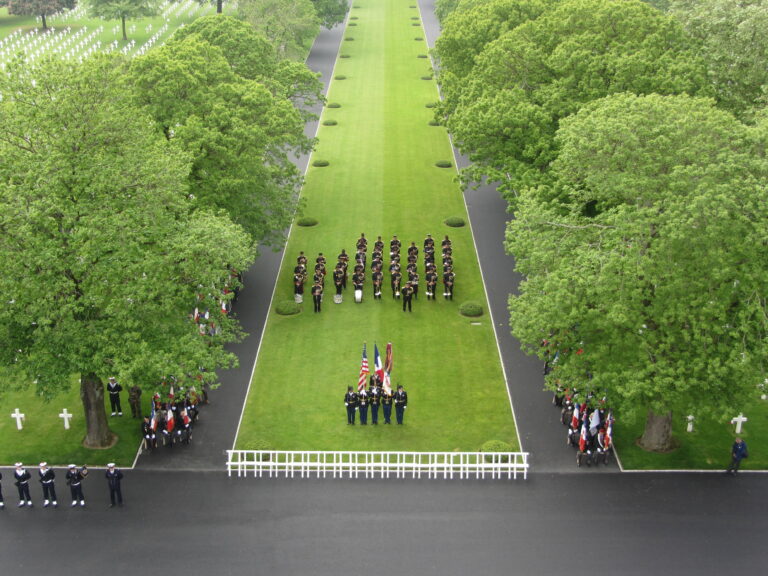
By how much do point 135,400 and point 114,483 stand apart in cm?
555

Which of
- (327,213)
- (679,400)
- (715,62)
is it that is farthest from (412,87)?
(679,400)

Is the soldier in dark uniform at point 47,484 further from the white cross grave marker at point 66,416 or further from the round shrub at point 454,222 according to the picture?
the round shrub at point 454,222

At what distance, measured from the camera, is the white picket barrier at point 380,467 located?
3006cm

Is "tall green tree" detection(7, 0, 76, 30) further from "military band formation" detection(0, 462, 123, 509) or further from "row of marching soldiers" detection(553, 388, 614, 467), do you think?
"row of marching soldiers" detection(553, 388, 614, 467)

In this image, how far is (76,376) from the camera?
3656 centimetres

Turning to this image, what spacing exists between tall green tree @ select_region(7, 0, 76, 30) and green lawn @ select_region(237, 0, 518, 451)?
4964 cm

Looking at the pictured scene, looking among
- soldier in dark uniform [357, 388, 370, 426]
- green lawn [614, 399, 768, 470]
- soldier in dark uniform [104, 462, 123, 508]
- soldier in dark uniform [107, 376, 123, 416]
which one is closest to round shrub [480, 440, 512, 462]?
green lawn [614, 399, 768, 470]

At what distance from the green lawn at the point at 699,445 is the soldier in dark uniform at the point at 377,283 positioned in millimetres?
14317

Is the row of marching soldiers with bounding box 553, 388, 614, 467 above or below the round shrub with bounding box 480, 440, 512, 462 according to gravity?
above

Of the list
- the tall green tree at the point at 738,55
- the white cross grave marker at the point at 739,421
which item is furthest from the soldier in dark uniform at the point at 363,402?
the tall green tree at the point at 738,55

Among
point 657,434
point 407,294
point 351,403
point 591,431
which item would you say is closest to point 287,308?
point 407,294

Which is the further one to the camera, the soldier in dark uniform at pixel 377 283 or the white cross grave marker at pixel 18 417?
the soldier in dark uniform at pixel 377 283

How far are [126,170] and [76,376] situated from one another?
425 inches

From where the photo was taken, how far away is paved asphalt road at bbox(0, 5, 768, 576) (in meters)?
25.9
